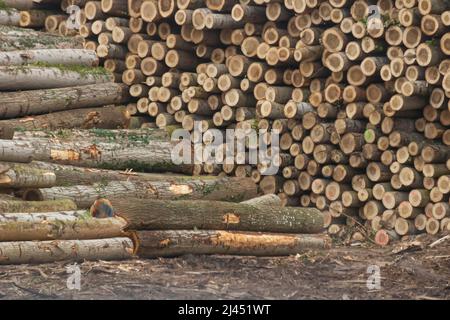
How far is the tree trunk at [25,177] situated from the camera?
9.70m

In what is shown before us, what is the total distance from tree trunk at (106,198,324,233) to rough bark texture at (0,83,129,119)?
10.7ft

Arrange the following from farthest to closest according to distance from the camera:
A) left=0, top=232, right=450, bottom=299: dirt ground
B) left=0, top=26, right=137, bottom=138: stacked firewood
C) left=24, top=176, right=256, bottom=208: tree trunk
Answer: left=0, top=26, right=137, bottom=138: stacked firewood < left=24, top=176, right=256, bottom=208: tree trunk < left=0, top=232, right=450, bottom=299: dirt ground

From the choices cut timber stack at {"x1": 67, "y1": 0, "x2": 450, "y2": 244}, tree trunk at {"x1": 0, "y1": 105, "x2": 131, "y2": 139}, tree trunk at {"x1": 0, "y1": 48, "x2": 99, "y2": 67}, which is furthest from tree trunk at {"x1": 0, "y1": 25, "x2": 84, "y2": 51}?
tree trunk at {"x1": 0, "y1": 105, "x2": 131, "y2": 139}

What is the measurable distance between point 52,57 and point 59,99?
99 centimetres

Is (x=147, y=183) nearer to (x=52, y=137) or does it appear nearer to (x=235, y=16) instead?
(x=52, y=137)

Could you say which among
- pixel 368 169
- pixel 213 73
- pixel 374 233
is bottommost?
pixel 374 233

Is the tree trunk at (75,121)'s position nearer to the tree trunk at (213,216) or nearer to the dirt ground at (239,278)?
the tree trunk at (213,216)

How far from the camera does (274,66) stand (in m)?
12.2

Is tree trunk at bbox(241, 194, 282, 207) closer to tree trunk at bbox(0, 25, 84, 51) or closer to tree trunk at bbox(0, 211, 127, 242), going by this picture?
tree trunk at bbox(0, 211, 127, 242)

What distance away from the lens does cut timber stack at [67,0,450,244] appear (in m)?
11.1

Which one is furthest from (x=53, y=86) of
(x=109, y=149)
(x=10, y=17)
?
(x=10, y=17)
